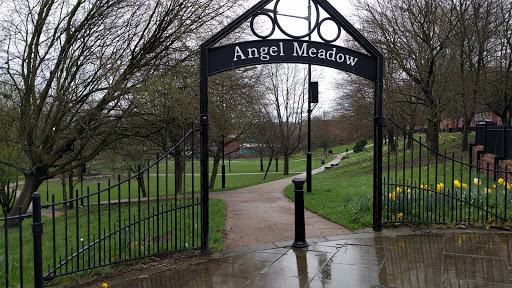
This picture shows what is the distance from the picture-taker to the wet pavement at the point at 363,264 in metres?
4.31

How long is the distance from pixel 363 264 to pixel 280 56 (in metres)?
3.16

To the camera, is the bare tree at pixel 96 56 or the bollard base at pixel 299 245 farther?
the bare tree at pixel 96 56

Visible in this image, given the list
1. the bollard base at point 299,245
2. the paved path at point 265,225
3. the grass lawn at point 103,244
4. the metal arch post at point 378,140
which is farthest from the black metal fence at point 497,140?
the grass lawn at point 103,244

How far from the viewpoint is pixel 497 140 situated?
11.4 meters

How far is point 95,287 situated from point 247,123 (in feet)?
50.3

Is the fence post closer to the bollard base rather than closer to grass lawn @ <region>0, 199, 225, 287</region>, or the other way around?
grass lawn @ <region>0, 199, 225, 287</region>

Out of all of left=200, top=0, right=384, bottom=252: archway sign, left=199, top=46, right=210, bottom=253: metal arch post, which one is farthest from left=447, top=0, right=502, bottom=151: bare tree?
left=199, top=46, right=210, bottom=253: metal arch post

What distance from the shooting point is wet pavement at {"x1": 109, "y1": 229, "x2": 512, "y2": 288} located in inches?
170

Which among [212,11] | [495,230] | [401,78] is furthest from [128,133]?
[401,78]

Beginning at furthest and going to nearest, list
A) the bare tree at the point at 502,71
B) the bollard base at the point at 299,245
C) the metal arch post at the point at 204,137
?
the bare tree at the point at 502,71
the bollard base at the point at 299,245
the metal arch post at the point at 204,137

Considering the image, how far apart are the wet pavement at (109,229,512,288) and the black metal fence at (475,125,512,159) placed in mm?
5586

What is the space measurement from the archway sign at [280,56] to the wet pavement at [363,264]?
2.18 feet

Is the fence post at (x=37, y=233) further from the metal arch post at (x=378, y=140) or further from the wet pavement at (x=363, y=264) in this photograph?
the metal arch post at (x=378, y=140)

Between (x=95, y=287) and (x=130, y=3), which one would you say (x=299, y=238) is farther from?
(x=130, y=3)
